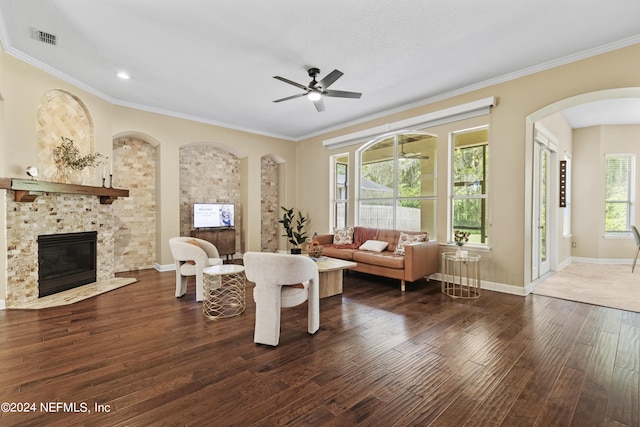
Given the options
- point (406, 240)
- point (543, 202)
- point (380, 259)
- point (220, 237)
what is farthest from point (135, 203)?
point (543, 202)

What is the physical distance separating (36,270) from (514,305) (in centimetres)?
636

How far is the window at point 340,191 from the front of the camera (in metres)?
6.96

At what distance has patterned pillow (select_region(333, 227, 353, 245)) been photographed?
240 inches

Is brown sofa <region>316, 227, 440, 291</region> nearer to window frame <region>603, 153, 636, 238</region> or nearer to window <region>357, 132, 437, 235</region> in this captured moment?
window <region>357, 132, 437, 235</region>

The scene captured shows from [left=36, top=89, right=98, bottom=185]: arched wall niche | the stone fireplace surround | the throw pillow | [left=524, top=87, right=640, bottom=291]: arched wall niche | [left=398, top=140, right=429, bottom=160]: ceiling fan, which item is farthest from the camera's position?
[left=398, top=140, right=429, bottom=160]: ceiling fan

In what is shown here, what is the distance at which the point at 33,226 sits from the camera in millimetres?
3908

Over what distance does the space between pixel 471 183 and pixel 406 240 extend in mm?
1425

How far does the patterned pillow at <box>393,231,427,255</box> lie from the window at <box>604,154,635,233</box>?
16.4 feet

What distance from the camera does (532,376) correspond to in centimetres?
219

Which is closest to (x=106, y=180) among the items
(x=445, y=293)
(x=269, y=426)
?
(x=269, y=426)

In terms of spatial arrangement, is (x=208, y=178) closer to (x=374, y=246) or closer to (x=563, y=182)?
(x=374, y=246)

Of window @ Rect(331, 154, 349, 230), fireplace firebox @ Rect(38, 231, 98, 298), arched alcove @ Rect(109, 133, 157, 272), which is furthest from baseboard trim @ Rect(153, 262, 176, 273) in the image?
window @ Rect(331, 154, 349, 230)

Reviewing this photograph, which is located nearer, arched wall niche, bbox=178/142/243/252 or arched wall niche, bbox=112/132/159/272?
arched wall niche, bbox=112/132/159/272

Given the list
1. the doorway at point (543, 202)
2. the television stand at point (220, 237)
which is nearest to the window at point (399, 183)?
the doorway at point (543, 202)
